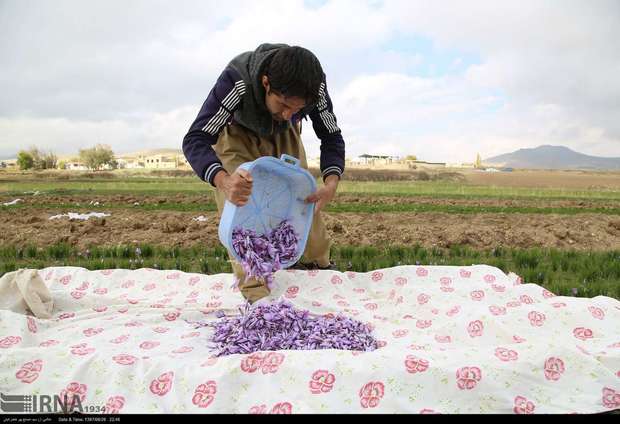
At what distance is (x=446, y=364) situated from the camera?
2.22m

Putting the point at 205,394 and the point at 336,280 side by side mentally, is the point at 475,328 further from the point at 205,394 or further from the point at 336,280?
the point at 205,394

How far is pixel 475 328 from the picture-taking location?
3.09m

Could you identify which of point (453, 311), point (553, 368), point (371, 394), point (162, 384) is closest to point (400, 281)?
point (453, 311)

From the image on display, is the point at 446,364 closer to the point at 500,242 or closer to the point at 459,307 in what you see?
the point at 459,307

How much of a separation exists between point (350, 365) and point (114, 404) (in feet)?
3.34

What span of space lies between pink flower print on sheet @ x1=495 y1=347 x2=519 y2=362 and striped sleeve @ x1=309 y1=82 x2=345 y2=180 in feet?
6.42

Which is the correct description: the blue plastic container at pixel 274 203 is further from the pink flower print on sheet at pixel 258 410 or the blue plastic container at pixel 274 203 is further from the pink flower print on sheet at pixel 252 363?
the pink flower print on sheet at pixel 258 410

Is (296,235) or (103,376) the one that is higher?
(296,235)

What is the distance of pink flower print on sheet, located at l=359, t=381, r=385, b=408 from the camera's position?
2102mm

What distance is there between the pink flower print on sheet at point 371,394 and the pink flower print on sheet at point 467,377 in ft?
1.09

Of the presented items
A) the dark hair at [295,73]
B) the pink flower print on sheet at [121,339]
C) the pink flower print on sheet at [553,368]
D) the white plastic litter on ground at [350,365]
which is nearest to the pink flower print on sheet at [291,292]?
the white plastic litter on ground at [350,365]

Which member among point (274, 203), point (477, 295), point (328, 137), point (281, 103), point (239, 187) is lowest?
point (477, 295)

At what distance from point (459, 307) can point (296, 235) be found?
4.08 ft
